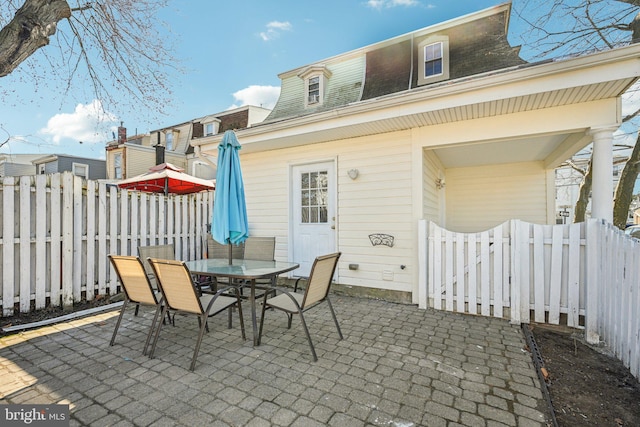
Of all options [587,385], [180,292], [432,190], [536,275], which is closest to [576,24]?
[432,190]

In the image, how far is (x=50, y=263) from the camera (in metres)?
3.75

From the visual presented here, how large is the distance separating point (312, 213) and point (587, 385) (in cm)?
411

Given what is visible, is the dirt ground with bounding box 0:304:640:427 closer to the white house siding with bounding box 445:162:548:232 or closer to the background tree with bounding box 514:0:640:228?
the white house siding with bounding box 445:162:548:232

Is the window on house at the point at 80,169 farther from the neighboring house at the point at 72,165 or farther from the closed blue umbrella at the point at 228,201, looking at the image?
the closed blue umbrella at the point at 228,201

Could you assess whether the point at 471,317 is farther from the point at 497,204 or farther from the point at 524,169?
the point at 524,169

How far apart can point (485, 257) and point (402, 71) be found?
448 centimetres

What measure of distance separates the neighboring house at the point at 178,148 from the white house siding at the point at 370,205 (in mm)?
9117

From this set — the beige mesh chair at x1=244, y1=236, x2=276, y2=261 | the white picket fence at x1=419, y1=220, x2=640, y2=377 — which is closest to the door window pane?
the beige mesh chair at x1=244, y1=236, x2=276, y2=261

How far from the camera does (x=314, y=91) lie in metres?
6.67

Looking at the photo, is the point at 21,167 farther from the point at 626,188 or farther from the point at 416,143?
the point at 626,188

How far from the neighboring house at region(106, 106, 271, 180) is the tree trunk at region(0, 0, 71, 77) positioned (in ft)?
31.9

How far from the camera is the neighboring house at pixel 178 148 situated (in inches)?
532

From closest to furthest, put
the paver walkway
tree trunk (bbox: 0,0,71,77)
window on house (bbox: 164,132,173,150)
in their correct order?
1. the paver walkway
2. tree trunk (bbox: 0,0,71,77)
3. window on house (bbox: 164,132,173,150)

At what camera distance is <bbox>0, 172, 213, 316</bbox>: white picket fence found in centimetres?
344
